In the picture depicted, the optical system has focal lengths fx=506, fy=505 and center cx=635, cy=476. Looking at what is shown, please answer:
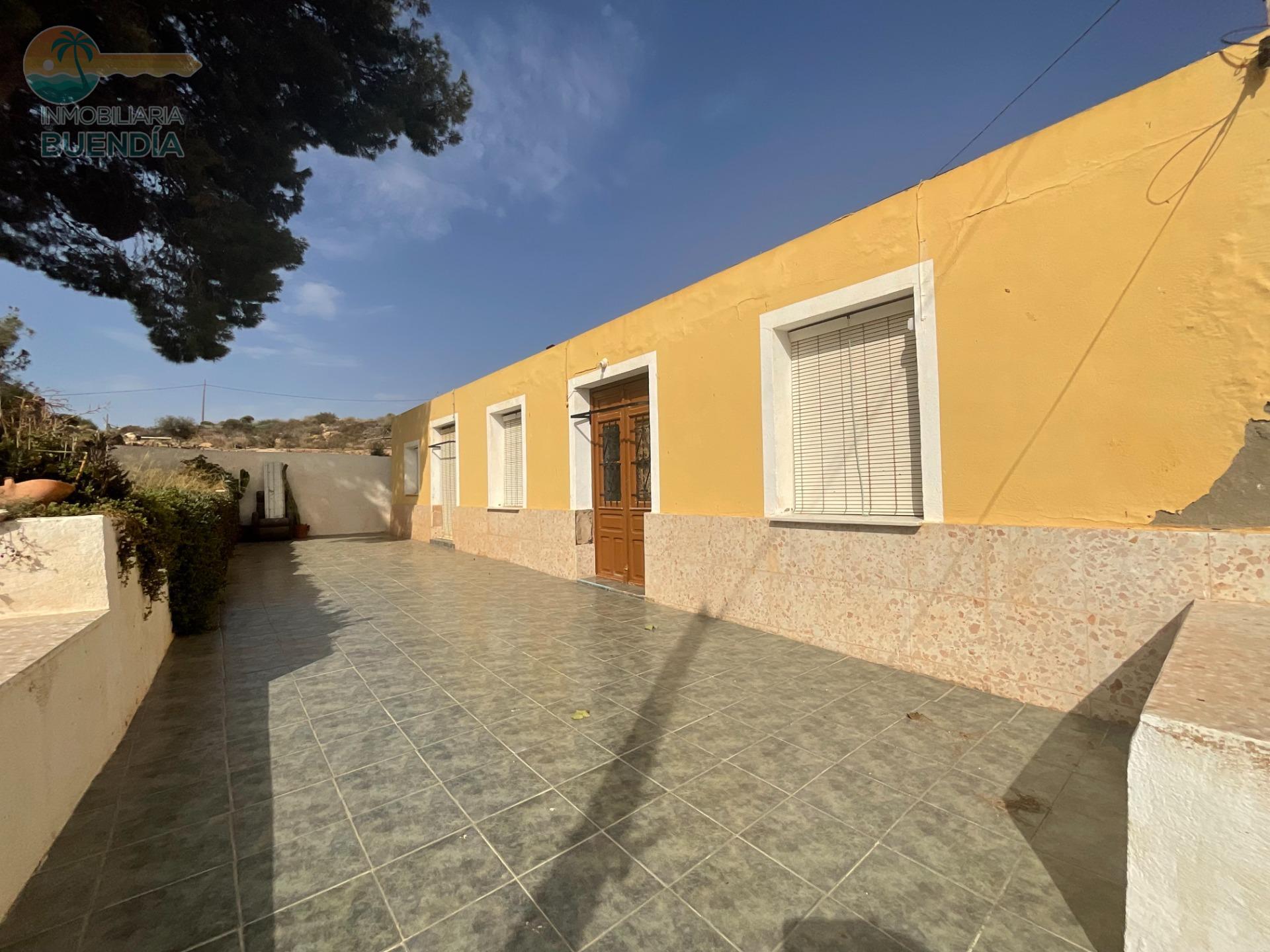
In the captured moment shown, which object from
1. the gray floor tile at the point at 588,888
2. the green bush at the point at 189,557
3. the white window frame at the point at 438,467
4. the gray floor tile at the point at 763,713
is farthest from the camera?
the white window frame at the point at 438,467

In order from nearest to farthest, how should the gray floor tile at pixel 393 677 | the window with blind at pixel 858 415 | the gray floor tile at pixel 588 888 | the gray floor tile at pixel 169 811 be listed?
the gray floor tile at pixel 588 888 → the gray floor tile at pixel 169 811 → the gray floor tile at pixel 393 677 → the window with blind at pixel 858 415

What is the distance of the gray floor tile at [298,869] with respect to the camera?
1706 mm

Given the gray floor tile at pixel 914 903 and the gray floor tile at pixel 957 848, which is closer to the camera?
the gray floor tile at pixel 914 903

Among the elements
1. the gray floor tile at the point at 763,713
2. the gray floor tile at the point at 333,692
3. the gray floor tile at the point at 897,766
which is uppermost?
the gray floor tile at the point at 333,692

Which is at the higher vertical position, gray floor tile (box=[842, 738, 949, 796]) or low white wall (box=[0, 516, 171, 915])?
low white wall (box=[0, 516, 171, 915])

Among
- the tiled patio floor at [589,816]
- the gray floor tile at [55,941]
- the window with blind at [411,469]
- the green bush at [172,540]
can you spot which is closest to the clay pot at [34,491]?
the green bush at [172,540]

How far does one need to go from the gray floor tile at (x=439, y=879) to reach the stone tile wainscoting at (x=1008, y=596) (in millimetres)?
3165

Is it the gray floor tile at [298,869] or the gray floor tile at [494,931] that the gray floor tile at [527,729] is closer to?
the gray floor tile at [298,869]

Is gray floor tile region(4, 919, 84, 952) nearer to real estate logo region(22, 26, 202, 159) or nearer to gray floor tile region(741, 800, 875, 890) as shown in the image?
gray floor tile region(741, 800, 875, 890)

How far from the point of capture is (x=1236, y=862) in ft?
3.62

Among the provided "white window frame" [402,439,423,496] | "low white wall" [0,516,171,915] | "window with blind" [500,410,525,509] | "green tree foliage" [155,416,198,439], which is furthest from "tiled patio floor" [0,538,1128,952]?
"green tree foliage" [155,416,198,439]

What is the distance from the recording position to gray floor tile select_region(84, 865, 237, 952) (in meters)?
1.54

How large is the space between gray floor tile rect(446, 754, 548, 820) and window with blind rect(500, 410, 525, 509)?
708cm

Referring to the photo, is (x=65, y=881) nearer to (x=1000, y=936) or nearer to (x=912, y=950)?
(x=912, y=950)
